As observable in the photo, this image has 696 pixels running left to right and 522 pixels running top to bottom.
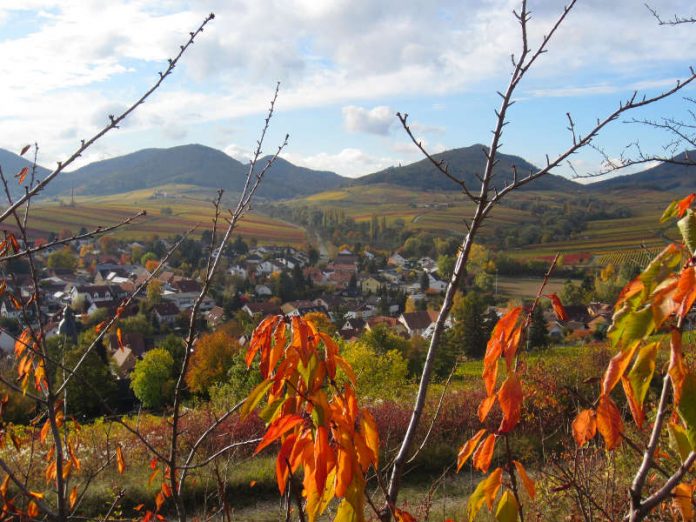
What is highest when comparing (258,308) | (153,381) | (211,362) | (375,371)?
(375,371)

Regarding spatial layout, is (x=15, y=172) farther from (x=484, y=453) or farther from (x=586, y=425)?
(x=586, y=425)

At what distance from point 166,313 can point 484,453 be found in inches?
1721

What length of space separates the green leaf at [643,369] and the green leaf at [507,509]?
408 mm

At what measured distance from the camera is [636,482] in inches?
42.1

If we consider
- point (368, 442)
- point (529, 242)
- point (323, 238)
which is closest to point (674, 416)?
point (368, 442)

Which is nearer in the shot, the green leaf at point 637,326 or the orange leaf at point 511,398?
the green leaf at point 637,326

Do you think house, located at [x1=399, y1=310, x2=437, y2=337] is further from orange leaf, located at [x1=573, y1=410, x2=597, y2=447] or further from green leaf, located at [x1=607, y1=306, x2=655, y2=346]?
green leaf, located at [x1=607, y1=306, x2=655, y2=346]

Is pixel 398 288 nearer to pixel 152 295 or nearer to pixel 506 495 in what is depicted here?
pixel 152 295

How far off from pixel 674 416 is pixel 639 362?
63 cm

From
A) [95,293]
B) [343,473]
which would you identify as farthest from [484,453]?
[95,293]

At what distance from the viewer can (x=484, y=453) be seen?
1.35 metres

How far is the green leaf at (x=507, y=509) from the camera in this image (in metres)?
1.17

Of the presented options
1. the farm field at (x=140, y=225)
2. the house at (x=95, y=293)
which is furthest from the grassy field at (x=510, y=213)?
the house at (x=95, y=293)

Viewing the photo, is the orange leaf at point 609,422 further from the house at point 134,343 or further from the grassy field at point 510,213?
the grassy field at point 510,213
